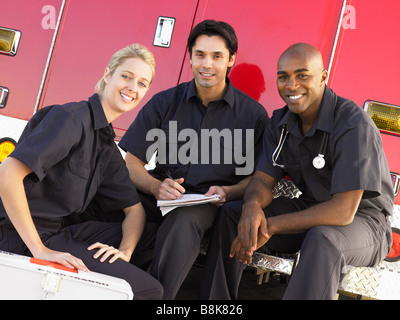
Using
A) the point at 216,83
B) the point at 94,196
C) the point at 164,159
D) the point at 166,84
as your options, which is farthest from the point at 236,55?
the point at 94,196

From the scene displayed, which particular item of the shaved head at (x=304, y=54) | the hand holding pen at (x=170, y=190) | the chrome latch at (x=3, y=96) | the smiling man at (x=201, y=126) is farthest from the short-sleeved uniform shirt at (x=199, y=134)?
the chrome latch at (x=3, y=96)

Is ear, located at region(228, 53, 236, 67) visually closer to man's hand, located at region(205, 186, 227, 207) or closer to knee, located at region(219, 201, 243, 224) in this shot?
man's hand, located at region(205, 186, 227, 207)

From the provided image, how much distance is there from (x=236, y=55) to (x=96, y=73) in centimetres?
88

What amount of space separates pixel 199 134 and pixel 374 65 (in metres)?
1.04

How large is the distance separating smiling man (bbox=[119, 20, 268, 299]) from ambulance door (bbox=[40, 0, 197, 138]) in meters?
0.17

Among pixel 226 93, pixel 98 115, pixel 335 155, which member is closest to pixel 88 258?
pixel 98 115

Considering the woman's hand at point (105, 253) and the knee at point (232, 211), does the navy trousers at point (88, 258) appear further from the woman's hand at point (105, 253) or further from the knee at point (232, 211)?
the knee at point (232, 211)

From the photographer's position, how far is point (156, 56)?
117 inches

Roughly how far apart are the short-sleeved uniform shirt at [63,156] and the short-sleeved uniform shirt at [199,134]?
59 cm

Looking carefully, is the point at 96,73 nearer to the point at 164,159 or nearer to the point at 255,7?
the point at 164,159

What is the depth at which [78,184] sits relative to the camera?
200cm

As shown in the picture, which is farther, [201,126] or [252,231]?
[201,126]

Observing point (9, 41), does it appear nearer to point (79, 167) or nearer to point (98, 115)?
point (98, 115)

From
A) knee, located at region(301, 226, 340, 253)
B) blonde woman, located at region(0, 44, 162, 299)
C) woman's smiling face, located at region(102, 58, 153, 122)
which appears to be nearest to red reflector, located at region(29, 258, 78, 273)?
blonde woman, located at region(0, 44, 162, 299)
